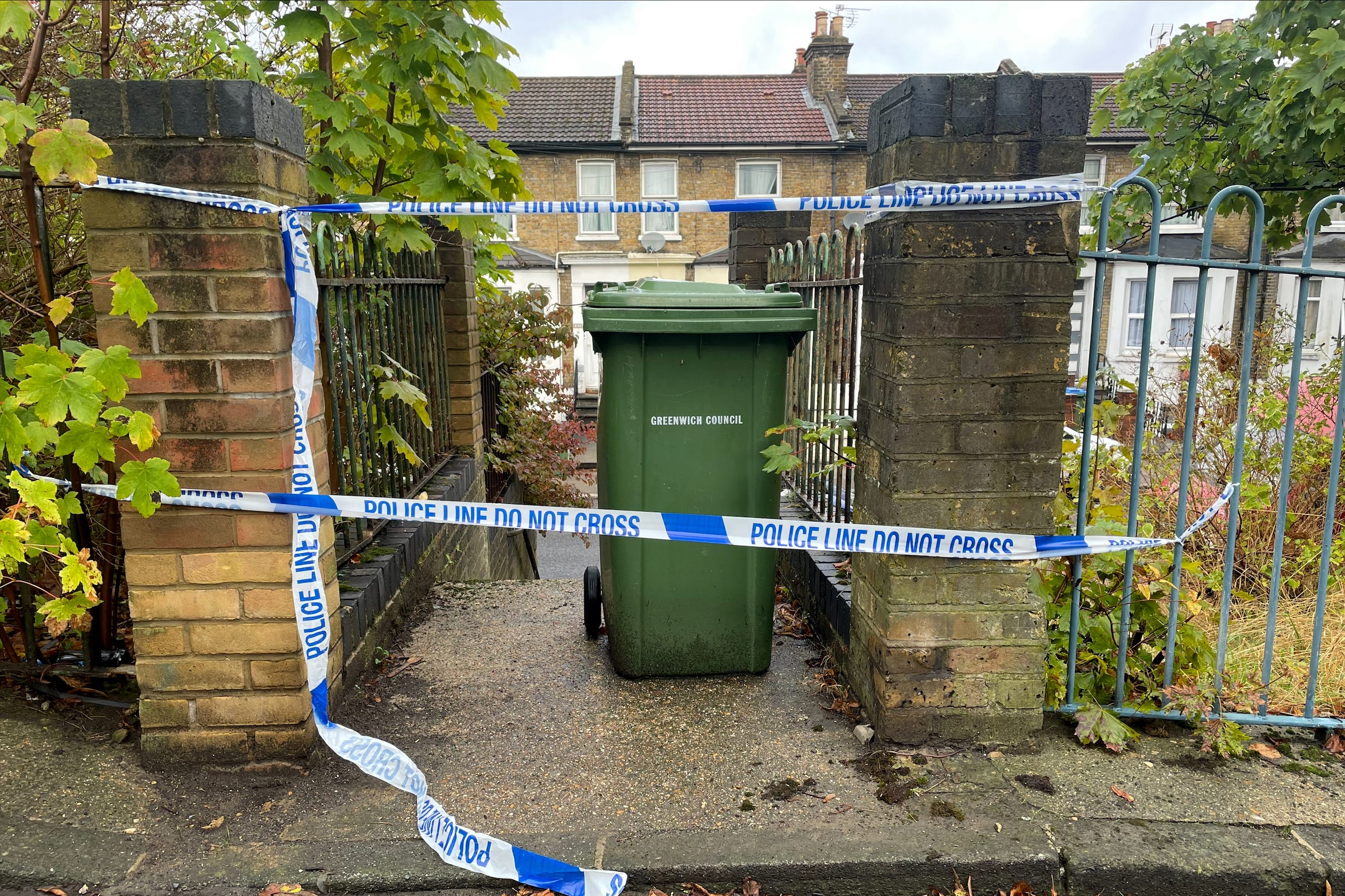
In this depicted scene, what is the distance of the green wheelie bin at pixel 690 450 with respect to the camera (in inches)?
118

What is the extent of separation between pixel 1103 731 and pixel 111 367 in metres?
3.01

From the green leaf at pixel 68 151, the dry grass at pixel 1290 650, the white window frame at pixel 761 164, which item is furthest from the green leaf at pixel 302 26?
the white window frame at pixel 761 164

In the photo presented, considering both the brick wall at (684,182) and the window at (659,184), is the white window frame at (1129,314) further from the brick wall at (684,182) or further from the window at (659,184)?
the window at (659,184)

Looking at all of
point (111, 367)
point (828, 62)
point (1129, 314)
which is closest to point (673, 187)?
point (828, 62)

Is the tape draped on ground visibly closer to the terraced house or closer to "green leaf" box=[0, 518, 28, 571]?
"green leaf" box=[0, 518, 28, 571]

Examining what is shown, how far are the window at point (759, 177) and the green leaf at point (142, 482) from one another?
63.2 feet

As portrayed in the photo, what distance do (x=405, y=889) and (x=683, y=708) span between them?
3.70 feet

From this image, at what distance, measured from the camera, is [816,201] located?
2504mm

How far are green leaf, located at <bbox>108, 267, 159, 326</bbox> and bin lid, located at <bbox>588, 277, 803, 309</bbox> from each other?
1367 millimetres

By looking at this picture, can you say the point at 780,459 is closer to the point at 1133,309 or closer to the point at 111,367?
the point at 111,367

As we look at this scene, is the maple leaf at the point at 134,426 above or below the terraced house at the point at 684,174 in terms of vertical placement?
below

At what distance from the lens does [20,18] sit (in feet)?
6.27

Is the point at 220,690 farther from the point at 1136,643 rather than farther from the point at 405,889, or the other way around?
the point at 1136,643

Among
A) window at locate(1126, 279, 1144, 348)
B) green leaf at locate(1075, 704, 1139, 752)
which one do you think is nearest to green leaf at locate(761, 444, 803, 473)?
green leaf at locate(1075, 704, 1139, 752)
